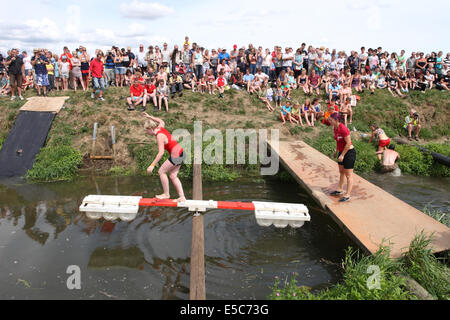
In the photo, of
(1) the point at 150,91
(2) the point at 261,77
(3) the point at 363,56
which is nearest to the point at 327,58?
(3) the point at 363,56

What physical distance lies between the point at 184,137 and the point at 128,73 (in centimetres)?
476

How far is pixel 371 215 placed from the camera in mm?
6230

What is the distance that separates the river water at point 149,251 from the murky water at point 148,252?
2 cm

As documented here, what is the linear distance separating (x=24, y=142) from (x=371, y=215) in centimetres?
1143

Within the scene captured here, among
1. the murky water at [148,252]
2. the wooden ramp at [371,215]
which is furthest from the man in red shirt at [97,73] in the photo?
the wooden ramp at [371,215]

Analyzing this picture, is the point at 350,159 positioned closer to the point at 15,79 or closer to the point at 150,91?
the point at 150,91

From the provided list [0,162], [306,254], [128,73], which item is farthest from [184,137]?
[306,254]

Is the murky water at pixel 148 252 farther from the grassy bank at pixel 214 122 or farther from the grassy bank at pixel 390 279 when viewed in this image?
the grassy bank at pixel 214 122

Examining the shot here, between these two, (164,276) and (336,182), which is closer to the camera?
(164,276)

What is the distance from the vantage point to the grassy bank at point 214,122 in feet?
38.7

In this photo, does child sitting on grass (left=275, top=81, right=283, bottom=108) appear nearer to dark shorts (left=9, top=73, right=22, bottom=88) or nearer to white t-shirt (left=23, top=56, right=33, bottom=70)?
dark shorts (left=9, top=73, right=22, bottom=88)

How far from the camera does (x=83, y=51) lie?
1420 cm

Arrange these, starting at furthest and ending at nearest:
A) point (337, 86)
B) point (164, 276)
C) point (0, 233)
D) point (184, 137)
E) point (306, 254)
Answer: point (337, 86) < point (184, 137) < point (0, 233) < point (306, 254) < point (164, 276)
